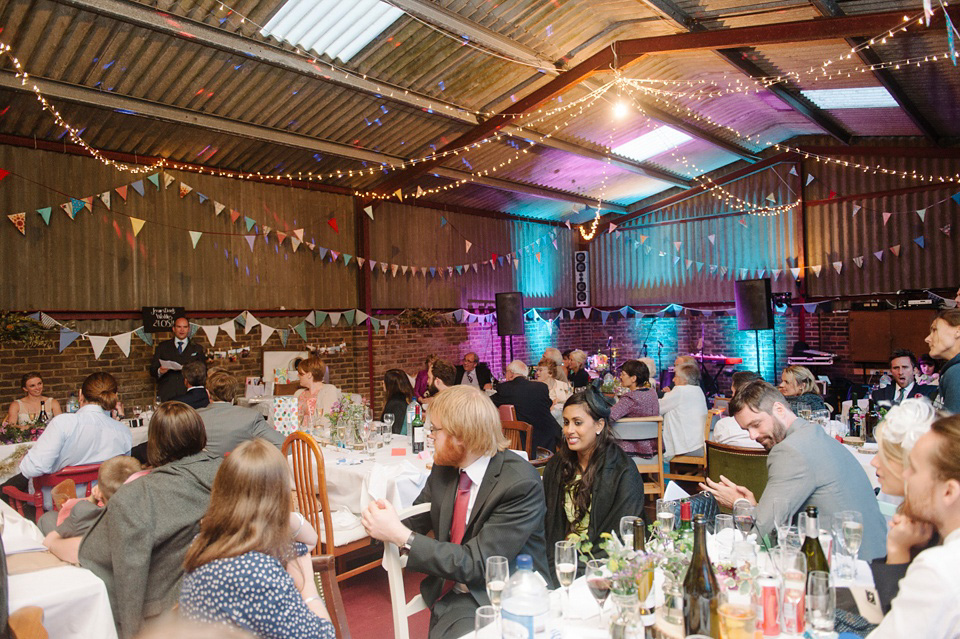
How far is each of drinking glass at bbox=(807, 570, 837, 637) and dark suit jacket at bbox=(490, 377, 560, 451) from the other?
4039mm

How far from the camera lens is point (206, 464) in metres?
2.63

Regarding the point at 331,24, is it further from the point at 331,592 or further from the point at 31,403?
the point at 331,592

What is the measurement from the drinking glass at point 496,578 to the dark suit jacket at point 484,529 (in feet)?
1.37

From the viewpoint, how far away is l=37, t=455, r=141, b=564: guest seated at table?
2652 mm

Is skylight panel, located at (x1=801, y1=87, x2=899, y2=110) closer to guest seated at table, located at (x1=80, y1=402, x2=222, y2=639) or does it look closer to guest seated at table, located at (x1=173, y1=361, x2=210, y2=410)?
guest seated at table, located at (x1=173, y1=361, x2=210, y2=410)

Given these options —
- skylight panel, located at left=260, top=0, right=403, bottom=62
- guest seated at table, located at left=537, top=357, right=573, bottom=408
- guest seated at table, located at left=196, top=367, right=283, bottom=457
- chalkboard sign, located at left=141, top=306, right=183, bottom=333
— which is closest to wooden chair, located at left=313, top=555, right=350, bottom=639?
guest seated at table, located at left=196, top=367, right=283, bottom=457

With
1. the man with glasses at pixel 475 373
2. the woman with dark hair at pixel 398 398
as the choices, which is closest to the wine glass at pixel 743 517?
the woman with dark hair at pixel 398 398

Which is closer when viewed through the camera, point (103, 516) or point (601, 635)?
point (601, 635)

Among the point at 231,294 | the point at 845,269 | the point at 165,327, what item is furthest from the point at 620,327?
the point at 165,327

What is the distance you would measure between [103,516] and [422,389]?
20.8ft

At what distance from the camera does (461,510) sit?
2445 mm

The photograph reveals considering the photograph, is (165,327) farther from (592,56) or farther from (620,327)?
(620,327)

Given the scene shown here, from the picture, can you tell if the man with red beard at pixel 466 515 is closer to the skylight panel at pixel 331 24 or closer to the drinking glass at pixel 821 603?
the drinking glass at pixel 821 603

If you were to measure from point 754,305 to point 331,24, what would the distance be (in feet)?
25.9
